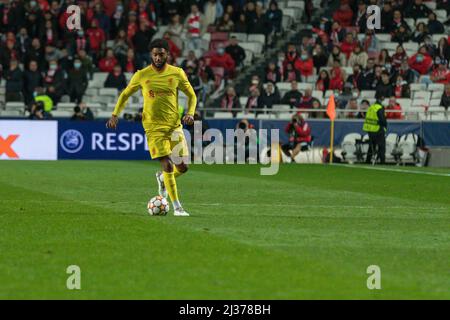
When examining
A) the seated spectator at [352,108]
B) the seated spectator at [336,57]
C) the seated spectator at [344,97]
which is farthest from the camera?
the seated spectator at [336,57]

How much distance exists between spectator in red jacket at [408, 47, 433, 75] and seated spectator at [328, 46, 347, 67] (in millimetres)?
2176

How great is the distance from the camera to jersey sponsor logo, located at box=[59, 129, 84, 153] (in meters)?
32.4

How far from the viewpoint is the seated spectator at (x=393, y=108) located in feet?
110

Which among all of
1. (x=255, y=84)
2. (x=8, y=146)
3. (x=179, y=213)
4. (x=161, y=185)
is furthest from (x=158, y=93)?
(x=255, y=84)

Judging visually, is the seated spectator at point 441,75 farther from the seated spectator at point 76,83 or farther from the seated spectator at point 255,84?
the seated spectator at point 76,83

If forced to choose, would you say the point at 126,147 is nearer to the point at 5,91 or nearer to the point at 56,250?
the point at 5,91

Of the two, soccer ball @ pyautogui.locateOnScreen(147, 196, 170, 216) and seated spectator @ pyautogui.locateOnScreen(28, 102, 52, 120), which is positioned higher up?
seated spectator @ pyautogui.locateOnScreen(28, 102, 52, 120)

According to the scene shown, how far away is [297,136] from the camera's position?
1268 inches

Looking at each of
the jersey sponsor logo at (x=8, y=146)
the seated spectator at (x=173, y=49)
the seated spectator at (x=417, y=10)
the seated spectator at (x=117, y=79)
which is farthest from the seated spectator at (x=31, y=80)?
the seated spectator at (x=417, y=10)

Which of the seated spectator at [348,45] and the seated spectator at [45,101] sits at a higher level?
the seated spectator at [348,45]

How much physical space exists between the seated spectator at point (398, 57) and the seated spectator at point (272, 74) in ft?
11.5

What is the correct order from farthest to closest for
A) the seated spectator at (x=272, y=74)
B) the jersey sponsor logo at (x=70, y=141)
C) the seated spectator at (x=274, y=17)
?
1. the seated spectator at (x=274, y=17)
2. the seated spectator at (x=272, y=74)
3. the jersey sponsor logo at (x=70, y=141)

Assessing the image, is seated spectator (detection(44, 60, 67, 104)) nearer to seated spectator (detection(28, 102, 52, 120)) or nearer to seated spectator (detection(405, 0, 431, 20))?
seated spectator (detection(28, 102, 52, 120))

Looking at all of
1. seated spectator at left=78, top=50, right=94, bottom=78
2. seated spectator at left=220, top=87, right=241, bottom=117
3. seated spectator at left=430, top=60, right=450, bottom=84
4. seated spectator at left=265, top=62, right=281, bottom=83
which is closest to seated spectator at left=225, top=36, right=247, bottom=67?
seated spectator at left=265, top=62, right=281, bottom=83
